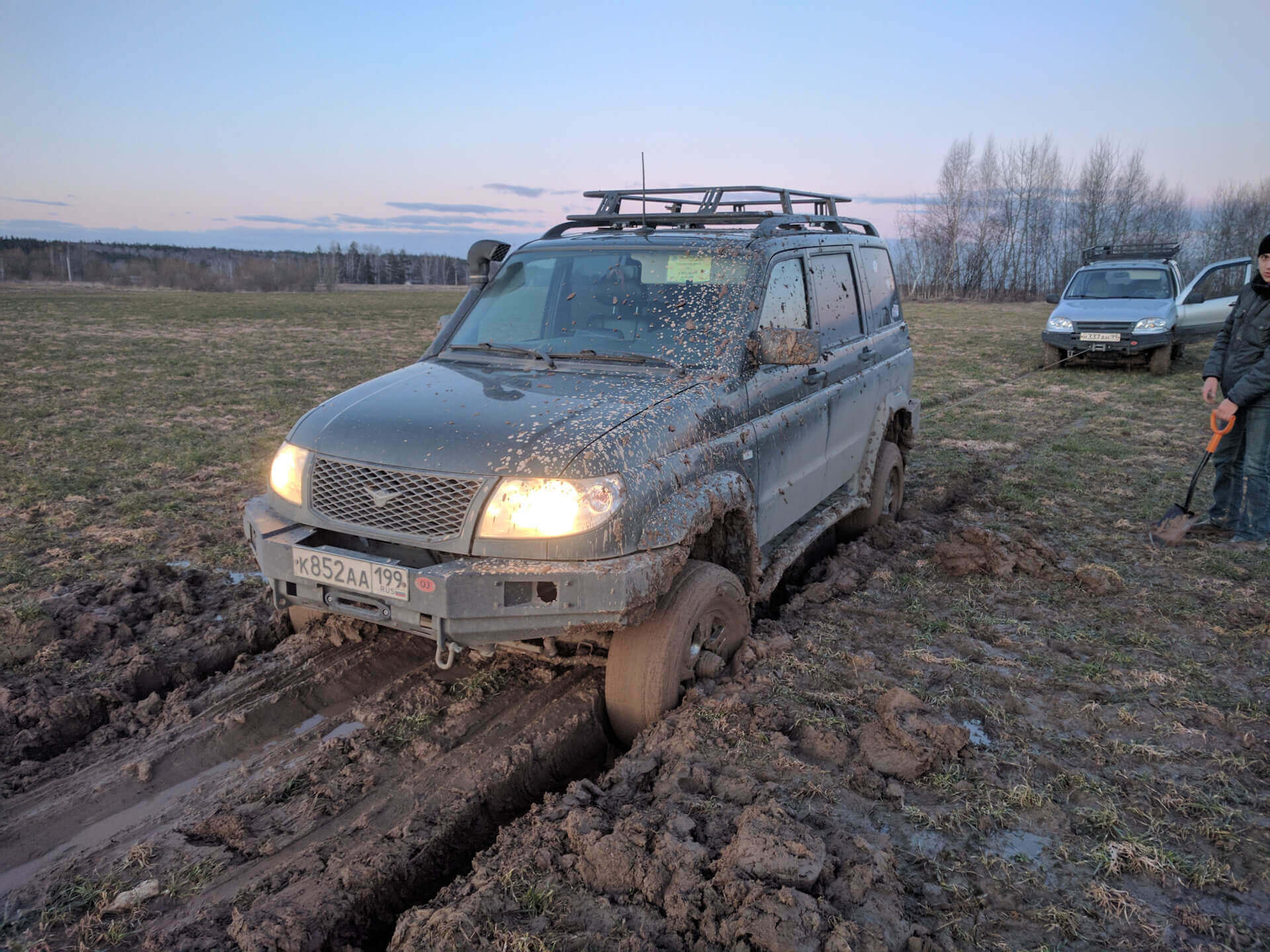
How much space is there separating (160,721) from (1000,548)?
206 inches

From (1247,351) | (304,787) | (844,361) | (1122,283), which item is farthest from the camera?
(1122,283)

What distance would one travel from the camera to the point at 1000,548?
5.93 metres

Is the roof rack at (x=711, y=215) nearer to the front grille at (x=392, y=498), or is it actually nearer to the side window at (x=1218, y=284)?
the front grille at (x=392, y=498)

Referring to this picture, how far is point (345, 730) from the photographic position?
3.69m

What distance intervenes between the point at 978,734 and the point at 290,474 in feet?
10.7

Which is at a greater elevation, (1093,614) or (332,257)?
(332,257)

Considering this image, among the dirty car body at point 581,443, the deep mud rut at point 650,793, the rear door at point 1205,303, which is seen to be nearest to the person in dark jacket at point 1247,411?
the deep mud rut at point 650,793

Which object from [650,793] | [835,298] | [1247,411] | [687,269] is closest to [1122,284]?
[1247,411]

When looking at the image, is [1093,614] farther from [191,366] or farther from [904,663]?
[191,366]

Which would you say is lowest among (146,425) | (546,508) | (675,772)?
(675,772)

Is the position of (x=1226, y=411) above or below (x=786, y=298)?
below

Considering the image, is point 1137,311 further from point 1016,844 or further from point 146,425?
point 146,425

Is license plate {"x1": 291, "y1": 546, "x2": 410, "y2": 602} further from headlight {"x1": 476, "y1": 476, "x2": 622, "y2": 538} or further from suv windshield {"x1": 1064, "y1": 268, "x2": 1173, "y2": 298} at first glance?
suv windshield {"x1": 1064, "y1": 268, "x2": 1173, "y2": 298}

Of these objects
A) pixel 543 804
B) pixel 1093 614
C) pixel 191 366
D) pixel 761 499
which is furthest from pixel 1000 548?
pixel 191 366
